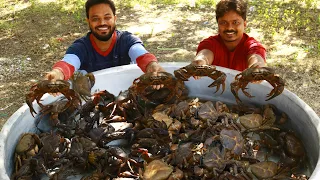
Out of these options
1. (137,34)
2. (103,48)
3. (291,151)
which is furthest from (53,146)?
(137,34)

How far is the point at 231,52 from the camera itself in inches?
181

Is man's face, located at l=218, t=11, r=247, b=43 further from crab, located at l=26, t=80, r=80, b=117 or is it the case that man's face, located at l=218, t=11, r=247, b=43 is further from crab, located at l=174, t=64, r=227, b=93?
crab, located at l=26, t=80, r=80, b=117

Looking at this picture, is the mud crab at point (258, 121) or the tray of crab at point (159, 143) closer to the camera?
the tray of crab at point (159, 143)

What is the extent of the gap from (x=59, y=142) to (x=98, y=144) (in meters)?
0.34

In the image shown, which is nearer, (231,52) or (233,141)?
(233,141)

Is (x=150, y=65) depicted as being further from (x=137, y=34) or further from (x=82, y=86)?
(x=137, y=34)

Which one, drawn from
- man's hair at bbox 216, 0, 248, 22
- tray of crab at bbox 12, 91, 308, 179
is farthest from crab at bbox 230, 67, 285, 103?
man's hair at bbox 216, 0, 248, 22

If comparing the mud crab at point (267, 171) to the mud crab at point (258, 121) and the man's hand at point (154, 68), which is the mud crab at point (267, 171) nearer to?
the mud crab at point (258, 121)

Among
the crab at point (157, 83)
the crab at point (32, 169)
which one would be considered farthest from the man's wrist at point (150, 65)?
the crab at point (32, 169)

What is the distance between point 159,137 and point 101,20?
5.06 ft

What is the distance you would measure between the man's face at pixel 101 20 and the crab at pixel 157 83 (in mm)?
866

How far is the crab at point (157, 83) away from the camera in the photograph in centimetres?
363

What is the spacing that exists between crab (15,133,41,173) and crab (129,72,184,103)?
3.35 ft

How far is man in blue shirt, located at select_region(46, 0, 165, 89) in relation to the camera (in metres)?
4.28
